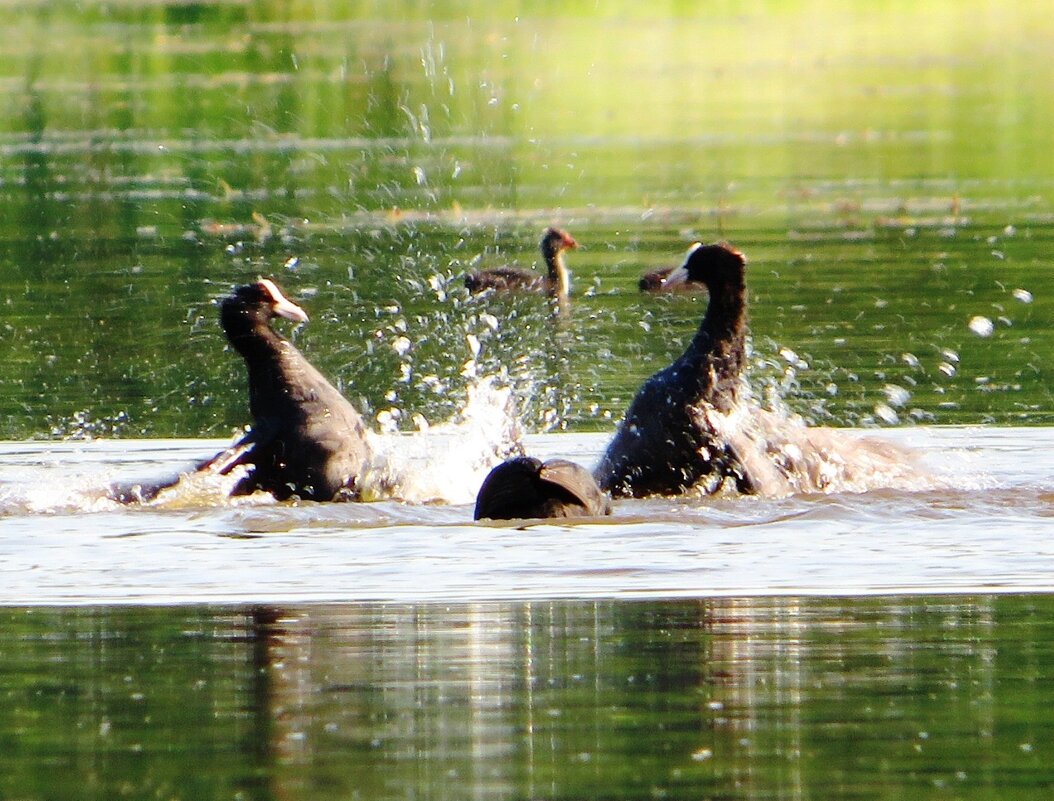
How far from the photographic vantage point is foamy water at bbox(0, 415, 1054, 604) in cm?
987

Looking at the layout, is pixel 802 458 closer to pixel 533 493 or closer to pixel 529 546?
pixel 533 493

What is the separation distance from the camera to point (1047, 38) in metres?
61.7

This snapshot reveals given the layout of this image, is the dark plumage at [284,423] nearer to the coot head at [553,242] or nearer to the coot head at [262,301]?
the coot head at [262,301]

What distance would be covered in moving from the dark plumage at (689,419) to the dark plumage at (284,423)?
1.46 metres

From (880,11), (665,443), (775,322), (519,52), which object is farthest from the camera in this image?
(880,11)

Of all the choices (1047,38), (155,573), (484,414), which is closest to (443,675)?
(155,573)

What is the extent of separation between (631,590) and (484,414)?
5705 mm

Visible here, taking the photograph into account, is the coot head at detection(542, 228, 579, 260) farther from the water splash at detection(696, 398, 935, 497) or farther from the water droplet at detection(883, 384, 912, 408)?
the water splash at detection(696, 398, 935, 497)

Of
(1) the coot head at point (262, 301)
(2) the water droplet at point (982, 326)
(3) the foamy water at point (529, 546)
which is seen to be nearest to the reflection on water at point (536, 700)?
(3) the foamy water at point (529, 546)

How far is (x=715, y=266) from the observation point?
548 inches

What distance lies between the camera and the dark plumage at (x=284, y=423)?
44.1ft

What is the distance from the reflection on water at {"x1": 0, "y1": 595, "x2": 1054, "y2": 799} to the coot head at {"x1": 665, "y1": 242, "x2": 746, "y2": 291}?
15.4 feet

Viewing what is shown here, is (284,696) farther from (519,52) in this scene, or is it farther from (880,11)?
(880,11)

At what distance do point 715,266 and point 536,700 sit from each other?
6665 millimetres
